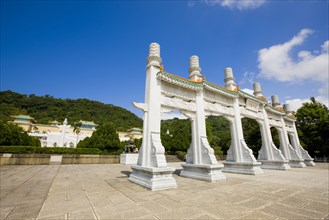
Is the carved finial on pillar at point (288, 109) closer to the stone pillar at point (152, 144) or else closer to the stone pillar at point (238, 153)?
the stone pillar at point (238, 153)

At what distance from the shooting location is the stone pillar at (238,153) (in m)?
8.02

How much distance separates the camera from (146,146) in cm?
564

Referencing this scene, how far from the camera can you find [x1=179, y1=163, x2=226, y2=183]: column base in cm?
607

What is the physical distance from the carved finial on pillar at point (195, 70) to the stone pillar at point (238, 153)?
273cm

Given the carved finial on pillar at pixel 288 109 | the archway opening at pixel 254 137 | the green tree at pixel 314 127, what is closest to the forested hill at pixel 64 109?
the archway opening at pixel 254 137

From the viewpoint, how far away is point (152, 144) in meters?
5.42

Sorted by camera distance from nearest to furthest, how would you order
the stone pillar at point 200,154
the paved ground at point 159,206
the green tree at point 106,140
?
the paved ground at point 159,206 < the stone pillar at point 200,154 < the green tree at point 106,140

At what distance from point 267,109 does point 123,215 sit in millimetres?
12609

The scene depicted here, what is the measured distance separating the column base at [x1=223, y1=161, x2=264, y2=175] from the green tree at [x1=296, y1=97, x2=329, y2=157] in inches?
568

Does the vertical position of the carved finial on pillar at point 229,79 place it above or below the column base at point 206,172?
above

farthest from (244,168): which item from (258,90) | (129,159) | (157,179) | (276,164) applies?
(129,159)

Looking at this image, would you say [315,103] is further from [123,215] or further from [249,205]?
[123,215]

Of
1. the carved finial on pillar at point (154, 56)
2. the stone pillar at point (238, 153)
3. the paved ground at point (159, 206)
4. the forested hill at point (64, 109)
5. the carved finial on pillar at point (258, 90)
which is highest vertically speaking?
the forested hill at point (64, 109)

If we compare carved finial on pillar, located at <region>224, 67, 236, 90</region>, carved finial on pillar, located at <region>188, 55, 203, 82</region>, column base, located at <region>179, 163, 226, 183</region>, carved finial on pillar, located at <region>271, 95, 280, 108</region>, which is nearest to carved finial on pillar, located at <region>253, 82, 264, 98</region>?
carved finial on pillar, located at <region>271, 95, 280, 108</region>
